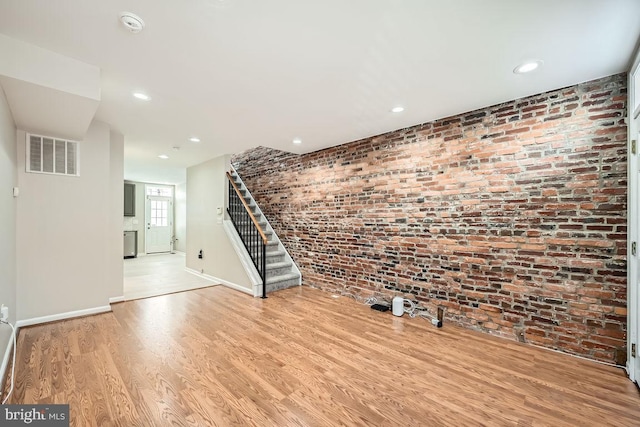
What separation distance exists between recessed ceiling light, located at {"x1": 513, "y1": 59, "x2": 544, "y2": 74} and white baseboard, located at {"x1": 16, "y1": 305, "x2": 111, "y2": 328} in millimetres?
5497

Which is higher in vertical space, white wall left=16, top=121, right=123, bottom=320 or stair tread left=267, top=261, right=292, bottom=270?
white wall left=16, top=121, right=123, bottom=320

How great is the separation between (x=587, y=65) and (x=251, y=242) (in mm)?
4967

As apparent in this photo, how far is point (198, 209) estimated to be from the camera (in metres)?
6.14

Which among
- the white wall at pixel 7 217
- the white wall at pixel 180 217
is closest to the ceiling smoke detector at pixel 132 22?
the white wall at pixel 7 217

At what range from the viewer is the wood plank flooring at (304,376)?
1.80m

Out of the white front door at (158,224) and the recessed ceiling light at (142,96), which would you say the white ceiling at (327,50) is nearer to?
the recessed ceiling light at (142,96)

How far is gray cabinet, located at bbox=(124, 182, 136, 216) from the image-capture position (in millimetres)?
8828

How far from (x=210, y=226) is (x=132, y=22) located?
439 centimetres

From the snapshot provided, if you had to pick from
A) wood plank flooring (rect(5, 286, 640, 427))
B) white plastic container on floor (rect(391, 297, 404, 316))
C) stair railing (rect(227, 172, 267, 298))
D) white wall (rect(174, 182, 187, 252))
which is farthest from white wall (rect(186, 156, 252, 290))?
white wall (rect(174, 182, 187, 252))

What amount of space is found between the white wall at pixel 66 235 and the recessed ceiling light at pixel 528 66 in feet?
16.1

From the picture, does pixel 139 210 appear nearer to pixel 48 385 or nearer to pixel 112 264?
pixel 112 264

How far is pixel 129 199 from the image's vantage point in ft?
29.4
